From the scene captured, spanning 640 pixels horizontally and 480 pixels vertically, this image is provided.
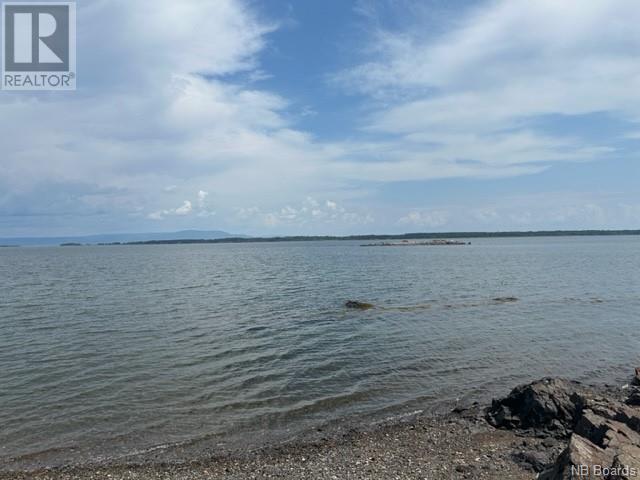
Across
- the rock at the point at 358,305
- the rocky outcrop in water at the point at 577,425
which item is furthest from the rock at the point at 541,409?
the rock at the point at 358,305

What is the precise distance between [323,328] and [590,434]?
19.7m

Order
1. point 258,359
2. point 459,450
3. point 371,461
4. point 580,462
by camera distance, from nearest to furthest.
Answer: point 580,462
point 371,461
point 459,450
point 258,359

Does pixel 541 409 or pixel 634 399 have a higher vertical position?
pixel 541 409

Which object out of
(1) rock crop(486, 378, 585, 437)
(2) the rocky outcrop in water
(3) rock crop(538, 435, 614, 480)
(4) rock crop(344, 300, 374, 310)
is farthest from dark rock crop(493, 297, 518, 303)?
(3) rock crop(538, 435, 614, 480)

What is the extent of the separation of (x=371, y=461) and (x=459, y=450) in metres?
2.49

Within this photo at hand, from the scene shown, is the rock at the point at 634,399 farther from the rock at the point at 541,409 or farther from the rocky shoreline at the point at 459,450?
the rock at the point at 541,409

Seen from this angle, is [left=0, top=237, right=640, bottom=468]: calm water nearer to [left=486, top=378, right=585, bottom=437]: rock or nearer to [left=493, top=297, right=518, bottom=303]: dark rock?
[left=493, top=297, right=518, bottom=303]: dark rock

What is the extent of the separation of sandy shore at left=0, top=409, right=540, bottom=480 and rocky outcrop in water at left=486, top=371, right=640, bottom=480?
0.82 m

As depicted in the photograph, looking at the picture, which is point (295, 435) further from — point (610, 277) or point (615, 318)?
point (610, 277)

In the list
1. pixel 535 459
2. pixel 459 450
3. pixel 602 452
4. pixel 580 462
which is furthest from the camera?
pixel 459 450

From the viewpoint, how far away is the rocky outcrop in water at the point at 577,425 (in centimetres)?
774

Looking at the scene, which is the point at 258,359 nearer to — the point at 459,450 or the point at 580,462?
the point at 459,450

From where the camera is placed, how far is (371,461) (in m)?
11.1

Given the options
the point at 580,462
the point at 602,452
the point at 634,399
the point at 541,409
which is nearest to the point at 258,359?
the point at 541,409
